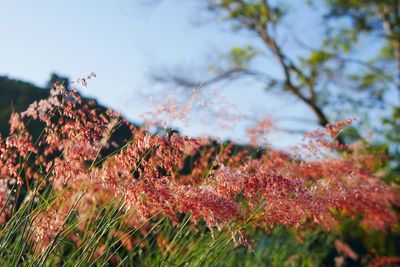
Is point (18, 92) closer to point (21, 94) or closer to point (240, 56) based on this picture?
point (21, 94)

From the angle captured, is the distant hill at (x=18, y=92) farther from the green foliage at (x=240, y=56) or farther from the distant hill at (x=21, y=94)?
the green foliage at (x=240, y=56)

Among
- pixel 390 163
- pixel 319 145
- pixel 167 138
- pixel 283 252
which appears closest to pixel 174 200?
pixel 167 138

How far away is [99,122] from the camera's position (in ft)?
10.0

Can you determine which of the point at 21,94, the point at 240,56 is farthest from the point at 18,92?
the point at 240,56

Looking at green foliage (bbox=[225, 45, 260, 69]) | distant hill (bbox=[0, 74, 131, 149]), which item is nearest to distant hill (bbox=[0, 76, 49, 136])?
distant hill (bbox=[0, 74, 131, 149])

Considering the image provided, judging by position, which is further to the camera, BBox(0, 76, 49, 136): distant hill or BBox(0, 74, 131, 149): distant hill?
BBox(0, 76, 49, 136): distant hill

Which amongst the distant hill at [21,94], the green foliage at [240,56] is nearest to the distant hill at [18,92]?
the distant hill at [21,94]

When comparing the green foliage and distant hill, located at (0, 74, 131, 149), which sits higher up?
the green foliage

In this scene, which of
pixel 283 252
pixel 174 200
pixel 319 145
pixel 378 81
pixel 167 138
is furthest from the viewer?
pixel 378 81

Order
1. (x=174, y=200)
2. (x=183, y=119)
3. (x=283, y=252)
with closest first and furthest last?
(x=174, y=200) < (x=183, y=119) < (x=283, y=252)

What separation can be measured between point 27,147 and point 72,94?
15.3 inches

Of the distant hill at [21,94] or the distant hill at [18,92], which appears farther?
the distant hill at [18,92]

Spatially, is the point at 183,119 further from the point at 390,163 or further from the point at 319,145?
the point at 390,163

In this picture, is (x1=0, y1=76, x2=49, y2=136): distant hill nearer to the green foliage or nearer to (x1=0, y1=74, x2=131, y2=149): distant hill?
(x1=0, y1=74, x2=131, y2=149): distant hill
